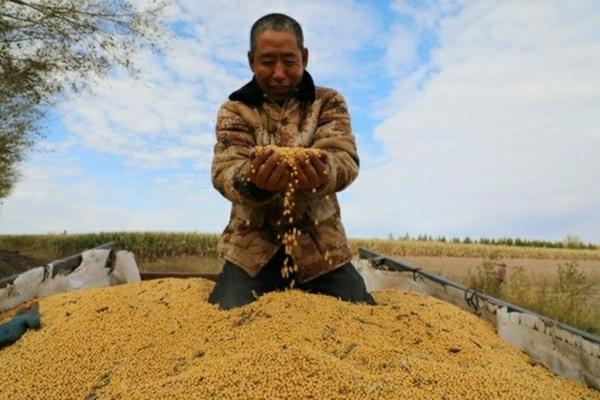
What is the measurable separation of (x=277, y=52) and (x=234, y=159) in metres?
0.58

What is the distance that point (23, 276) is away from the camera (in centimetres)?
398

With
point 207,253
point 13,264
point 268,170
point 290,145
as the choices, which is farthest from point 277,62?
point 207,253

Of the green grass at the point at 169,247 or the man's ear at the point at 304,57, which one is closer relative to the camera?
the man's ear at the point at 304,57

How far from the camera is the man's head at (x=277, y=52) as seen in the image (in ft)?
8.92

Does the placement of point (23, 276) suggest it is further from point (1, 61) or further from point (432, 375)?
point (1, 61)

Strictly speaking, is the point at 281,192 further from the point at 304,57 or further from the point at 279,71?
the point at 304,57

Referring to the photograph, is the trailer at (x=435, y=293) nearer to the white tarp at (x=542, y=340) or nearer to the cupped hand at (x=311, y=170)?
the white tarp at (x=542, y=340)

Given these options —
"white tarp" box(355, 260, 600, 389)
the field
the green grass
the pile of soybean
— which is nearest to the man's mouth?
the pile of soybean

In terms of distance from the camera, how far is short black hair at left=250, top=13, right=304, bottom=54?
108 inches

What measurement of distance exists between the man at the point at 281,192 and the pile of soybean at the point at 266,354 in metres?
0.22

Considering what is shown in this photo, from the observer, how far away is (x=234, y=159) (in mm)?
2779

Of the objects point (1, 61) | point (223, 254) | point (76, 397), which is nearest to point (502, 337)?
point (223, 254)

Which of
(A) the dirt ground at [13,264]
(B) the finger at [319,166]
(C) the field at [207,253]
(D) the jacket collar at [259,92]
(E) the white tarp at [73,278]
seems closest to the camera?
(B) the finger at [319,166]

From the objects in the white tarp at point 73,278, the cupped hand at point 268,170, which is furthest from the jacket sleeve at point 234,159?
the white tarp at point 73,278
